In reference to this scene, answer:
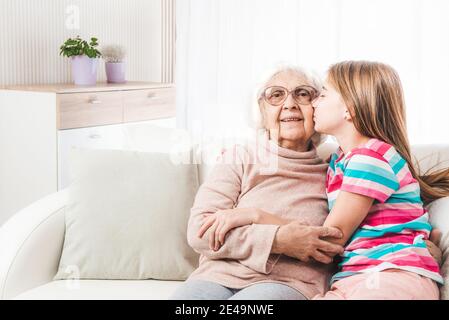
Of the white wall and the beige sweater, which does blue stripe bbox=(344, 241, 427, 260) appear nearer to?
the beige sweater

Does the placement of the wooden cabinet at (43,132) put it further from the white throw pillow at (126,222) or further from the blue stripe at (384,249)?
the blue stripe at (384,249)

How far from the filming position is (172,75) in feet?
14.5

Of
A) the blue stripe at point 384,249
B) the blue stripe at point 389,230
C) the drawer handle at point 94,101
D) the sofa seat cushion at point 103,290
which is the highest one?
the drawer handle at point 94,101

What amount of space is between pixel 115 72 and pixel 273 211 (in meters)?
2.31

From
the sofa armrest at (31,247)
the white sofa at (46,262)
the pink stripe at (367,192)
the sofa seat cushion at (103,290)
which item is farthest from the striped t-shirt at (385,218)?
the sofa armrest at (31,247)

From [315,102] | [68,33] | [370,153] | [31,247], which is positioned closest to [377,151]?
[370,153]

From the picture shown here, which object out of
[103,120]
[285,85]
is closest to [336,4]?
[103,120]

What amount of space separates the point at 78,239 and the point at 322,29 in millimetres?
2345

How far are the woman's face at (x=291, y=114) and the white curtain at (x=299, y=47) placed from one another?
1531mm

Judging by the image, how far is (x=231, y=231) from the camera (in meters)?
1.62

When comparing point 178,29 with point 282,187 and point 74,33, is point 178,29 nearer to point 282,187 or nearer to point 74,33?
point 74,33

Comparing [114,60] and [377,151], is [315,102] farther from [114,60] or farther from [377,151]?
[114,60]

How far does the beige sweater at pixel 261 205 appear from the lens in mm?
1608

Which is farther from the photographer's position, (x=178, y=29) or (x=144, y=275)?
(x=178, y=29)
